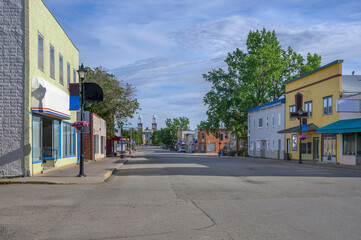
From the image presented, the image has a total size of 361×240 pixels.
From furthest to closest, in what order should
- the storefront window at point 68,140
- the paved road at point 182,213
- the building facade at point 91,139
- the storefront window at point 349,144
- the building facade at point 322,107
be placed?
the building facade at point 91,139 → the building facade at point 322,107 → the storefront window at point 349,144 → the storefront window at point 68,140 → the paved road at point 182,213

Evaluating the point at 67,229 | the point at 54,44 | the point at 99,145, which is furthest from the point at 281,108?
the point at 67,229

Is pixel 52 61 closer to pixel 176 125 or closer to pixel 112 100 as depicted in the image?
pixel 112 100

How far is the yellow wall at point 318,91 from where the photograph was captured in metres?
35.9

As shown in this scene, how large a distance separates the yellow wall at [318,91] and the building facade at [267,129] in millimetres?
3160

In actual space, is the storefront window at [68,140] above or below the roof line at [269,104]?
below

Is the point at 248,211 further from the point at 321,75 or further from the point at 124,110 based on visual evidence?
the point at 124,110

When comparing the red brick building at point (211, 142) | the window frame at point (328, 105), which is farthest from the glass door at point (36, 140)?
the red brick building at point (211, 142)

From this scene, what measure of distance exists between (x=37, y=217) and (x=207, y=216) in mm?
3564

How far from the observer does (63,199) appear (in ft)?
38.7

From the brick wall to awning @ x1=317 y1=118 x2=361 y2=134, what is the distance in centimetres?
2259

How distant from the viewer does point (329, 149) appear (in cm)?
3709

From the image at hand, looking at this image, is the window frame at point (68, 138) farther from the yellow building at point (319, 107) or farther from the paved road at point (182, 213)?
the yellow building at point (319, 107)

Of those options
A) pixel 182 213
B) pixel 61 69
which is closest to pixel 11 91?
pixel 61 69

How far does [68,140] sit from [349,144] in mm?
21652
